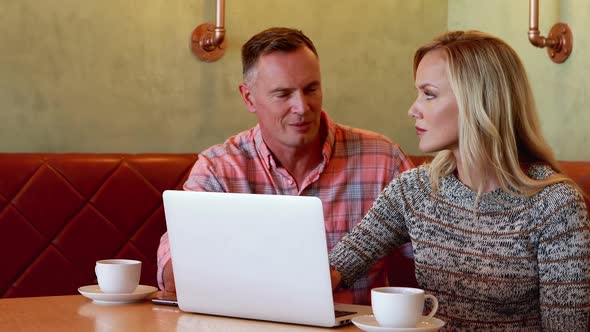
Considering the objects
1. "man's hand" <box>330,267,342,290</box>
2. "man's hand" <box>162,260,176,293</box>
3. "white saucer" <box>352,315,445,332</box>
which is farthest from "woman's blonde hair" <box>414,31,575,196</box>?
"man's hand" <box>162,260,176,293</box>

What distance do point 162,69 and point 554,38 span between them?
1193 mm

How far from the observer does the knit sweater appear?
1591 mm

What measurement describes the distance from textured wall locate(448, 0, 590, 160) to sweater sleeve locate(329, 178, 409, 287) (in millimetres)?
883

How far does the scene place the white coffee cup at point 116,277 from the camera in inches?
62.0

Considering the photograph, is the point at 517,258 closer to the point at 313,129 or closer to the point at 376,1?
the point at 313,129

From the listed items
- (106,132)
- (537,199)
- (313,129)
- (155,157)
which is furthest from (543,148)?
(106,132)

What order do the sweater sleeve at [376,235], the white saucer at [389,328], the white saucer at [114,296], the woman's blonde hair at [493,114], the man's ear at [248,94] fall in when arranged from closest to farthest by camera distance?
the white saucer at [389,328], the white saucer at [114,296], the woman's blonde hair at [493,114], the sweater sleeve at [376,235], the man's ear at [248,94]

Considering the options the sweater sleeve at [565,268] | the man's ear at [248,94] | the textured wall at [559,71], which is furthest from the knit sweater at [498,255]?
the textured wall at [559,71]

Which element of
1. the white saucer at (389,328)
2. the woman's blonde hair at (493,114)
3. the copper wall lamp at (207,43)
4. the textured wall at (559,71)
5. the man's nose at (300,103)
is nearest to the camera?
the white saucer at (389,328)

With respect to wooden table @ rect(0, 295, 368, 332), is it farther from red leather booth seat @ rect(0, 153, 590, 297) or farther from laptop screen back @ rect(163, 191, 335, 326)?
red leather booth seat @ rect(0, 153, 590, 297)

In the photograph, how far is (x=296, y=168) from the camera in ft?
7.25

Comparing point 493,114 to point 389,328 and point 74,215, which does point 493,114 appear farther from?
point 74,215

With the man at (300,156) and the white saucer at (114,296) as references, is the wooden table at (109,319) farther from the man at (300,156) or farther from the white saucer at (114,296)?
the man at (300,156)

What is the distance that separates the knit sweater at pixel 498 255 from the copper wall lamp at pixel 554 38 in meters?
0.88
